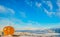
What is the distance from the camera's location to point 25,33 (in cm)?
169

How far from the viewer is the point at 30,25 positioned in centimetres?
171

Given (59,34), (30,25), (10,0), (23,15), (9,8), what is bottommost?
(59,34)

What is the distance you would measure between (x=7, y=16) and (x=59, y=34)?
70 cm

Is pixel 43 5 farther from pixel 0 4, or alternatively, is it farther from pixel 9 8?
pixel 0 4

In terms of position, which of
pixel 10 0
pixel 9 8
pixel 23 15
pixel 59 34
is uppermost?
pixel 10 0

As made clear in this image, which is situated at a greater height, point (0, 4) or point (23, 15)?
point (0, 4)

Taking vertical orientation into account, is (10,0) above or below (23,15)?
above

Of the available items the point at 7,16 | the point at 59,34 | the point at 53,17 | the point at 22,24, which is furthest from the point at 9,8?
the point at 59,34

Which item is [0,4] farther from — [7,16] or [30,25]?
[30,25]

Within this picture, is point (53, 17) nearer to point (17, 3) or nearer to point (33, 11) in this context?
point (33, 11)

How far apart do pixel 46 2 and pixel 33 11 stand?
0.21 m

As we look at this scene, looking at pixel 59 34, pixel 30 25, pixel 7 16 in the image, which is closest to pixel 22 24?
pixel 30 25

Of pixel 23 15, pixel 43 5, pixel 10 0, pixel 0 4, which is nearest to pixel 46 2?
pixel 43 5

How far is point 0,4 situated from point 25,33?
0.50 meters
